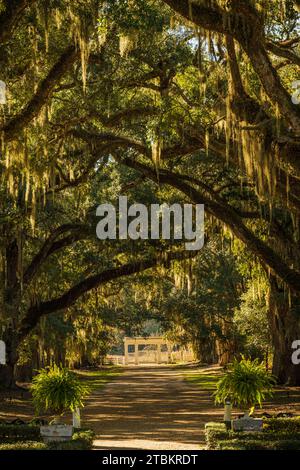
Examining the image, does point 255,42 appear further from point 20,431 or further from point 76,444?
point 20,431

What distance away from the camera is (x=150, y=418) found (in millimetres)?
20281

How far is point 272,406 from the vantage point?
2280 cm

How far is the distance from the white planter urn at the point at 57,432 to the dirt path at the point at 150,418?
145 cm

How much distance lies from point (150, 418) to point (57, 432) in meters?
8.64

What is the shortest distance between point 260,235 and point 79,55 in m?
9.85

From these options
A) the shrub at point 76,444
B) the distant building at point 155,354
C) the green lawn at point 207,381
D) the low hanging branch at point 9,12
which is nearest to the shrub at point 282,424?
the shrub at point 76,444

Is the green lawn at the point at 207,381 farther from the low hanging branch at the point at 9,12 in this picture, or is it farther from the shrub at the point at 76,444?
the low hanging branch at the point at 9,12

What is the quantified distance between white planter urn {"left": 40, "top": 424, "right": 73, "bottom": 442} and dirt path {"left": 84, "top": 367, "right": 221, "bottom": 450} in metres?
1.45

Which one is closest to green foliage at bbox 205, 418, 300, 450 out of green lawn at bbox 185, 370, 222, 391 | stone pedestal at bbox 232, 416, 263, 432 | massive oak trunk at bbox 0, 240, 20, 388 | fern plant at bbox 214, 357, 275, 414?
stone pedestal at bbox 232, 416, 263, 432

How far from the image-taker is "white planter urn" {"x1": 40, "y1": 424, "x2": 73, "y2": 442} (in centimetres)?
1180

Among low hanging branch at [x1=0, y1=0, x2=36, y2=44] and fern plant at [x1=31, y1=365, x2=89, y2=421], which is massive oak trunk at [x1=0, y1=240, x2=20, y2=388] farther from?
low hanging branch at [x1=0, y1=0, x2=36, y2=44]

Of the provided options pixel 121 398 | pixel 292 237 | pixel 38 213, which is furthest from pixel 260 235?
pixel 121 398

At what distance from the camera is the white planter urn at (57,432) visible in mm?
11797
